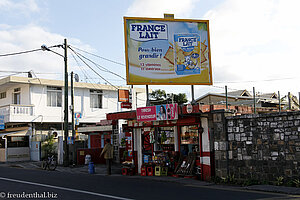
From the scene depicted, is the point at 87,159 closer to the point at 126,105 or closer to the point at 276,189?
the point at 126,105

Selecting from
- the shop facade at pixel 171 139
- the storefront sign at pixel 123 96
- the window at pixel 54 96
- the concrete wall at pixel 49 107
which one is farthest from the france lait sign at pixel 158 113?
the window at pixel 54 96

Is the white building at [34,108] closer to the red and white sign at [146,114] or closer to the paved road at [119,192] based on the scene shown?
the red and white sign at [146,114]

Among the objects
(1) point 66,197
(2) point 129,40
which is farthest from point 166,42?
(1) point 66,197

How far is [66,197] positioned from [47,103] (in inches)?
906

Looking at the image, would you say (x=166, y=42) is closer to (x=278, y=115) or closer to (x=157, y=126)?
(x=157, y=126)

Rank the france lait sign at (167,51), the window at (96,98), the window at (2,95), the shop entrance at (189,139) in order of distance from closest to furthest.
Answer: the shop entrance at (189,139) → the france lait sign at (167,51) → the window at (2,95) → the window at (96,98)

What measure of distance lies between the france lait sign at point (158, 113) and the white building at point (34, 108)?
47.3 ft

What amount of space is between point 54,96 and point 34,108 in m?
2.46

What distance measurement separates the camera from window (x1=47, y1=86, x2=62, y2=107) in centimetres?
3281

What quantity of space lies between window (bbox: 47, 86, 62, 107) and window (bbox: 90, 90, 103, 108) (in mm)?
3378

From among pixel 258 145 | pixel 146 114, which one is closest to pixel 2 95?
pixel 146 114

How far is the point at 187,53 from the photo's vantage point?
1723cm

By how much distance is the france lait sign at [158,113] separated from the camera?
51.5 ft

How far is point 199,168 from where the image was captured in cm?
1557
